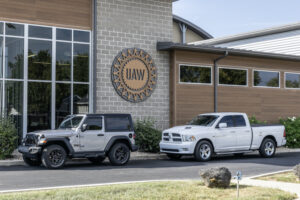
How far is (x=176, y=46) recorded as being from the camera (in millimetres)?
21891

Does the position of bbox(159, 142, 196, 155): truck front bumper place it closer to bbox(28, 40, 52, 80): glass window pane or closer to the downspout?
bbox(28, 40, 52, 80): glass window pane

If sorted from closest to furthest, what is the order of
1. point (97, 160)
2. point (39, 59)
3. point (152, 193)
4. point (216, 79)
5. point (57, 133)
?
point (152, 193) → point (57, 133) → point (97, 160) → point (39, 59) → point (216, 79)

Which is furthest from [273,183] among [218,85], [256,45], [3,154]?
[256,45]

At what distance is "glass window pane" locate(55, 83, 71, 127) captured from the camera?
19938mm

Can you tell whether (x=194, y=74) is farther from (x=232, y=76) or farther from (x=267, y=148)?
(x=267, y=148)

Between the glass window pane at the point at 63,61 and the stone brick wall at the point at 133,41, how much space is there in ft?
4.15

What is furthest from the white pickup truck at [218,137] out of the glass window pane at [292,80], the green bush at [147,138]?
the glass window pane at [292,80]

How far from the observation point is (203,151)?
17766mm

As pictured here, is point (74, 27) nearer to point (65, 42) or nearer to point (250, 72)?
point (65, 42)

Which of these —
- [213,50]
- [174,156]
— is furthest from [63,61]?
[213,50]

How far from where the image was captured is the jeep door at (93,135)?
15536 mm

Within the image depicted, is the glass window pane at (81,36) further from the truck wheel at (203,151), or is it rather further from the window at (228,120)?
Result: the truck wheel at (203,151)

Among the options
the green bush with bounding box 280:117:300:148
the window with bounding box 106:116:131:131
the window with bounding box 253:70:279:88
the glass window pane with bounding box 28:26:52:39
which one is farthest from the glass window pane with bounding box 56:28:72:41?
the green bush with bounding box 280:117:300:148

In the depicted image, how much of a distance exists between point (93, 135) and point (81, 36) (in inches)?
251
